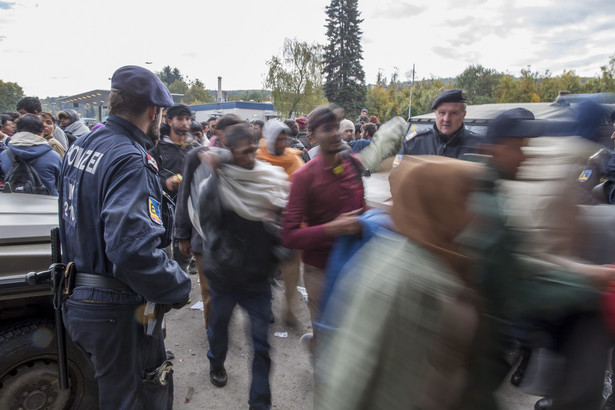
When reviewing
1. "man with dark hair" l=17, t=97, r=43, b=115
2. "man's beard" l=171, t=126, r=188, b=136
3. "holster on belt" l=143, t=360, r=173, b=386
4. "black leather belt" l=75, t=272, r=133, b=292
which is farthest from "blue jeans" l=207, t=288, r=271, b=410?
"man with dark hair" l=17, t=97, r=43, b=115

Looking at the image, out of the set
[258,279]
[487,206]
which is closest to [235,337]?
[258,279]

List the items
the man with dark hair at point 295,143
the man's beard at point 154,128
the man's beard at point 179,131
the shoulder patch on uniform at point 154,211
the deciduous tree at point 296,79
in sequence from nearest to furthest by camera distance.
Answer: the shoulder patch on uniform at point 154,211, the man's beard at point 154,128, the man's beard at point 179,131, the man with dark hair at point 295,143, the deciduous tree at point 296,79

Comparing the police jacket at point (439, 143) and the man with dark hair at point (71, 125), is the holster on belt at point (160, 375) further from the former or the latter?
the man with dark hair at point (71, 125)

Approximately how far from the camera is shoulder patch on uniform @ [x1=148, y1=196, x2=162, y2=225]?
1.80 metres

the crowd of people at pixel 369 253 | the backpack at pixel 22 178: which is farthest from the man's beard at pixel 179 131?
the backpack at pixel 22 178

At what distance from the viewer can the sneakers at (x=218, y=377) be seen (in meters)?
3.04

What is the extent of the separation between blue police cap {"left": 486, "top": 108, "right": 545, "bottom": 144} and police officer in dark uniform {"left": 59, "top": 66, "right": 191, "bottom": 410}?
4.93ft

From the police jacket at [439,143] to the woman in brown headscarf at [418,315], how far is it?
5.87ft

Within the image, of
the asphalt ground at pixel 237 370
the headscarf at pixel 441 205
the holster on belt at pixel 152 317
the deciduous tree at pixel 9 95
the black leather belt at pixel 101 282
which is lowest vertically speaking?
the asphalt ground at pixel 237 370

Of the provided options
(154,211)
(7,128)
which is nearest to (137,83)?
(154,211)

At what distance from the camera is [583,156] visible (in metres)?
1.43

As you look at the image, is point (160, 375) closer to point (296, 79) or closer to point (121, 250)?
point (121, 250)

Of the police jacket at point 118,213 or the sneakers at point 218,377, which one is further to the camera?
the sneakers at point 218,377

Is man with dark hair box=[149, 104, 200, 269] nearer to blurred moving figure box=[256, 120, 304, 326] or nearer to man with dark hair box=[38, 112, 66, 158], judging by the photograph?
blurred moving figure box=[256, 120, 304, 326]
